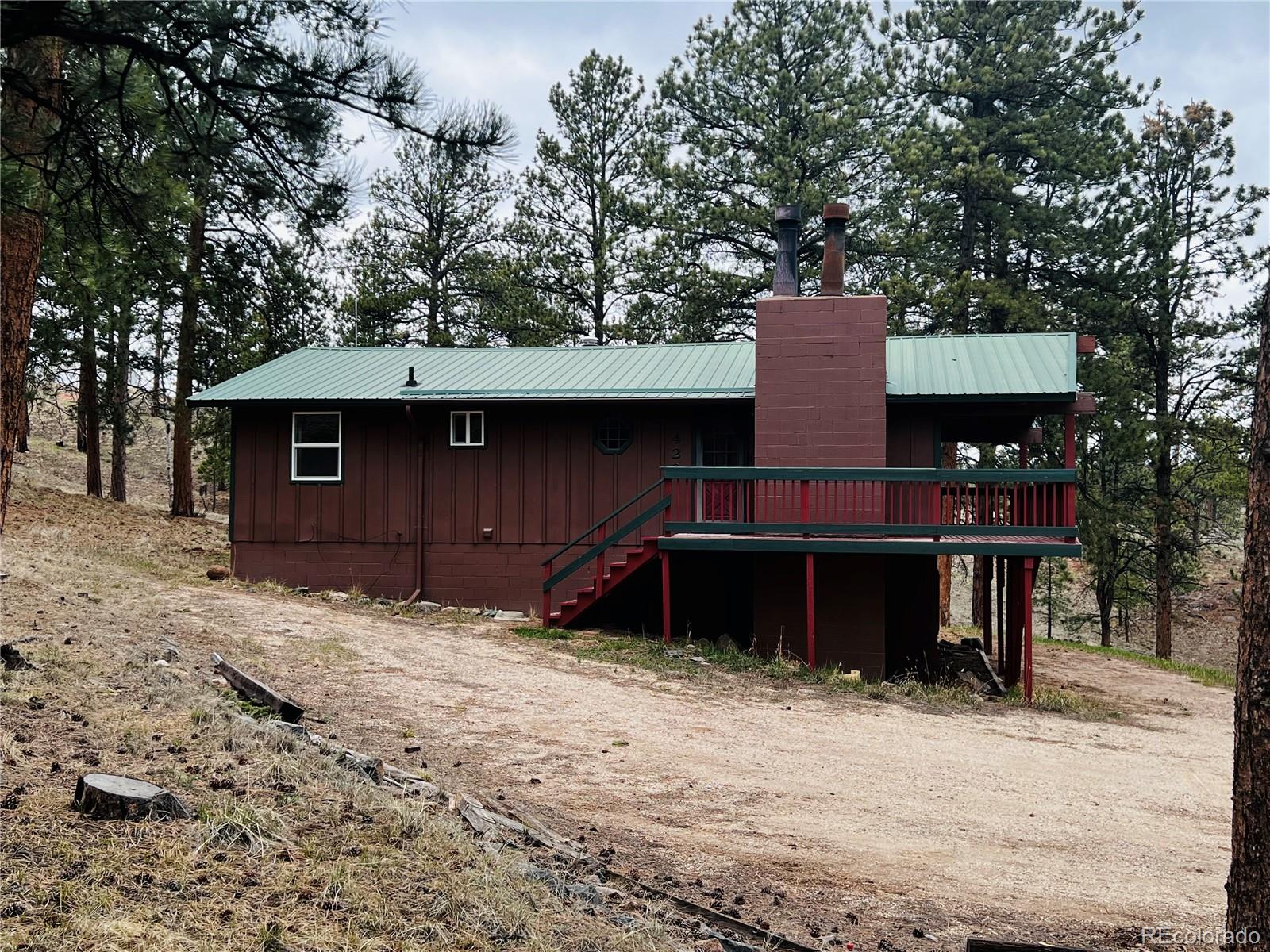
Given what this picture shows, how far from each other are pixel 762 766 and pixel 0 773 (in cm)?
522

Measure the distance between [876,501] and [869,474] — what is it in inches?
26.6

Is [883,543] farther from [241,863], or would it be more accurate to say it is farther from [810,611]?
[241,863]

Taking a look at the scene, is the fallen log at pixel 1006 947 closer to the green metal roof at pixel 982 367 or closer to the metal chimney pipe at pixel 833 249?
the green metal roof at pixel 982 367

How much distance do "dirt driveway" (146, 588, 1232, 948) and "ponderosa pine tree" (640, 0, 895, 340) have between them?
Answer: 12.2 m

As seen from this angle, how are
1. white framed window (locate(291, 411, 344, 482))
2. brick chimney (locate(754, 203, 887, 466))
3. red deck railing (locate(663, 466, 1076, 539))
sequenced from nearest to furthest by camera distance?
1. red deck railing (locate(663, 466, 1076, 539))
2. brick chimney (locate(754, 203, 887, 466))
3. white framed window (locate(291, 411, 344, 482))

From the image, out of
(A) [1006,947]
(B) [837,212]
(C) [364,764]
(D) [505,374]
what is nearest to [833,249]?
(B) [837,212]

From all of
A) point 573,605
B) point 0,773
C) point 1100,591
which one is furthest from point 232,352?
point 1100,591

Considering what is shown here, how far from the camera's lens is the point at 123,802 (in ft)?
14.8

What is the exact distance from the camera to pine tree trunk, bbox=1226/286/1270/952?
3.62 metres

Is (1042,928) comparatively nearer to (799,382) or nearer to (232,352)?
(799,382)


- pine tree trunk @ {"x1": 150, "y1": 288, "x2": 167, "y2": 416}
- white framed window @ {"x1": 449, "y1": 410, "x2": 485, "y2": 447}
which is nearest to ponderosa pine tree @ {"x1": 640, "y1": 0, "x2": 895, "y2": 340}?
white framed window @ {"x1": 449, "y1": 410, "x2": 485, "y2": 447}

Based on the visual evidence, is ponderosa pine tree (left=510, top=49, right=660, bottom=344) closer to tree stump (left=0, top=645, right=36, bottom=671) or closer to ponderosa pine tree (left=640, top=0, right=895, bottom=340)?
ponderosa pine tree (left=640, top=0, right=895, bottom=340)

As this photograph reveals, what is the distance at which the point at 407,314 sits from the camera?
Result: 25.8 metres

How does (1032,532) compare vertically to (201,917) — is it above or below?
above
